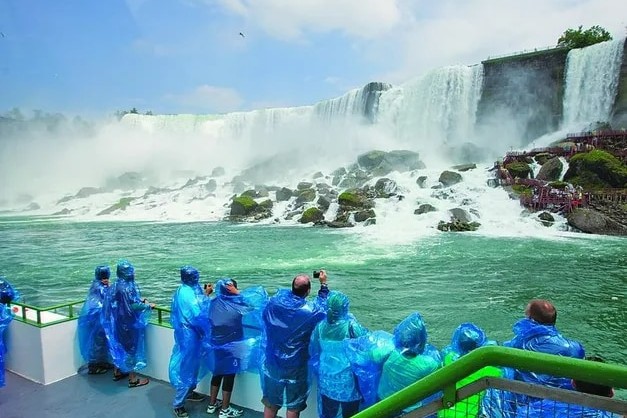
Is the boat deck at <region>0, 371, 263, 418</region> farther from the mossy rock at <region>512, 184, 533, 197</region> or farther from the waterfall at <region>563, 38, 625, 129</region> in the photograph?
the waterfall at <region>563, 38, 625, 129</region>

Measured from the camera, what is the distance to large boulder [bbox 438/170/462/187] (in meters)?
25.5

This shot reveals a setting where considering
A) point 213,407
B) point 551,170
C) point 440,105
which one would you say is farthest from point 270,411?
point 440,105

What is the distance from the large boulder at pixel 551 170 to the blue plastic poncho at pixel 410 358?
77.2 ft

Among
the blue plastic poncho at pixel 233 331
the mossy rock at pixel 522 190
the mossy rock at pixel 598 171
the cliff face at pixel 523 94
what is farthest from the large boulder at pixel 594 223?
the blue plastic poncho at pixel 233 331

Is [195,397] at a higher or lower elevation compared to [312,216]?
higher

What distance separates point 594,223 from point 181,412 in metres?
19.0

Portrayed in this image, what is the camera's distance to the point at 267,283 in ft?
38.3

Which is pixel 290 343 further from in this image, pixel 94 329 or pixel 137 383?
pixel 94 329

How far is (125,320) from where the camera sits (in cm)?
395

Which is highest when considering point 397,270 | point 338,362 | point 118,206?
point 338,362

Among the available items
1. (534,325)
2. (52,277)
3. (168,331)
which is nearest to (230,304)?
(168,331)

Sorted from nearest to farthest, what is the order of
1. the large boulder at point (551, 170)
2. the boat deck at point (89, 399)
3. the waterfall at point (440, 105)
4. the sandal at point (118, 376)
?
the boat deck at point (89, 399) < the sandal at point (118, 376) < the large boulder at point (551, 170) < the waterfall at point (440, 105)

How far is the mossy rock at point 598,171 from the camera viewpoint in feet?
69.7

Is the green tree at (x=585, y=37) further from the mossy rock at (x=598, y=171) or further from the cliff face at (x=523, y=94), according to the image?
the mossy rock at (x=598, y=171)
